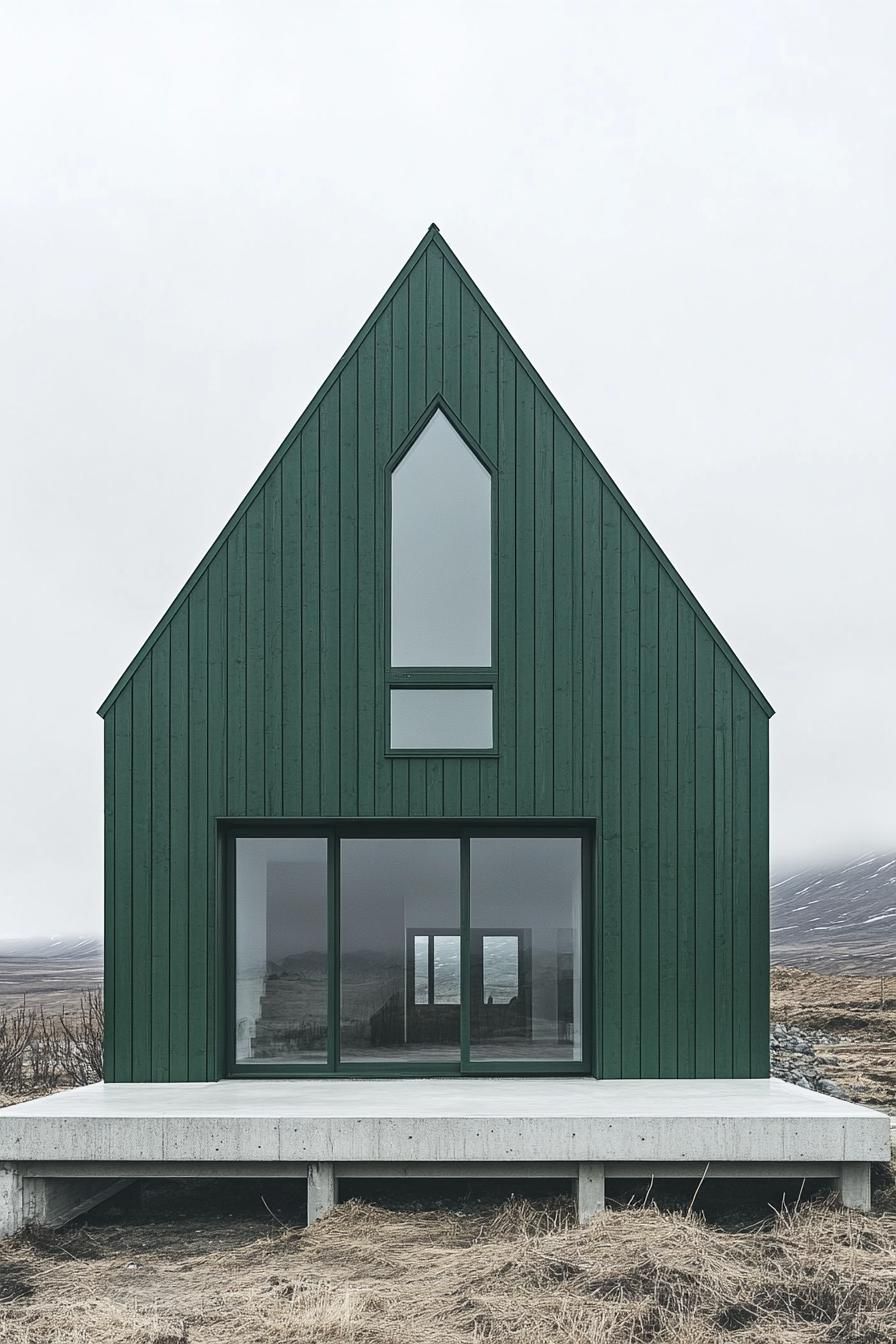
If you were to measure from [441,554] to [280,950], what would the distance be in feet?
10.9

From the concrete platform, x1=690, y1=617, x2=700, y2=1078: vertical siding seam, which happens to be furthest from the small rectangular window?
the concrete platform

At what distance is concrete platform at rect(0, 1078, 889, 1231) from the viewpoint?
298 inches

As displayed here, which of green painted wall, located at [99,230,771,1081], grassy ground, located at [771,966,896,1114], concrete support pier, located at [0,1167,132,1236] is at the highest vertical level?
green painted wall, located at [99,230,771,1081]

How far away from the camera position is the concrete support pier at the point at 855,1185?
25.2 feet

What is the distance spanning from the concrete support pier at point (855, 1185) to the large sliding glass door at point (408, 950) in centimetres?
247

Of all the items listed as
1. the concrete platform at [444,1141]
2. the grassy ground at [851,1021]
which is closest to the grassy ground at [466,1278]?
the concrete platform at [444,1141]

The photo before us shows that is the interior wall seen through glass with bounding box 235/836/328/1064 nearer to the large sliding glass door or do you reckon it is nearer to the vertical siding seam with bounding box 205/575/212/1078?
the large sliding glass door

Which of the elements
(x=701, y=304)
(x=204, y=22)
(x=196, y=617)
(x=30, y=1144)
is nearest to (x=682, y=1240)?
(x=30, y=1144)

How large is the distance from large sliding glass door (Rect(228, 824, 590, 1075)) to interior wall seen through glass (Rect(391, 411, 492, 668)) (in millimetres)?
1449

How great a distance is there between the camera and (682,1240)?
698 centimetres

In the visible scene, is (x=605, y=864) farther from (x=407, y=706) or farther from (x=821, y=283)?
(x=821, y=283)

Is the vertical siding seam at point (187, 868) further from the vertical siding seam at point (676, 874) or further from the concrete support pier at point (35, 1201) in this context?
the vertical siding seam at point (676, 874)

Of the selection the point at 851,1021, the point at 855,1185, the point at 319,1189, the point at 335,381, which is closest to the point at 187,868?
the point at 319,1189

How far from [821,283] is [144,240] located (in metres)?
20.3
